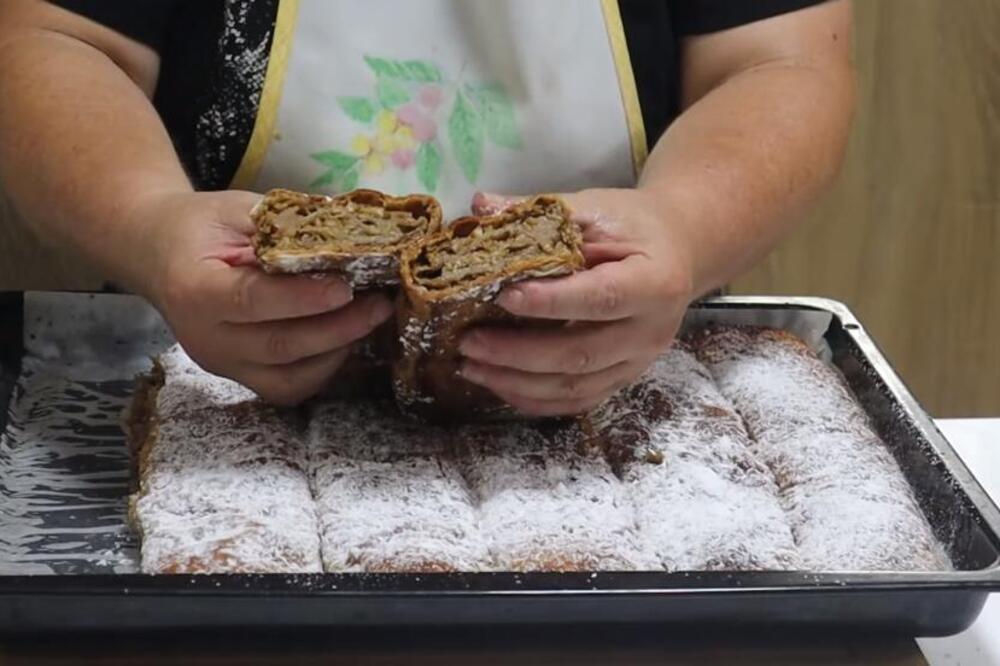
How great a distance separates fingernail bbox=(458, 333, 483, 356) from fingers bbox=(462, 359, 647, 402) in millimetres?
25

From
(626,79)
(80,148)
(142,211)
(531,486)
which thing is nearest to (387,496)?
(531,486)

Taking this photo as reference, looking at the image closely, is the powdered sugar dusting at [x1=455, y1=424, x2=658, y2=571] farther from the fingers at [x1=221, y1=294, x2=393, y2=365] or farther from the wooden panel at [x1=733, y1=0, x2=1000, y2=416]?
the wooden panel at [x1=733, y1=0, x2=1000, y2=416]

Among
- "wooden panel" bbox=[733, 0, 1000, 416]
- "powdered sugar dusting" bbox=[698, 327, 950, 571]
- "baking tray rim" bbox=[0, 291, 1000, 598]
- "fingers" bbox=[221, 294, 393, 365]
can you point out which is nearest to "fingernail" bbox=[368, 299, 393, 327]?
"fingers" bbox=[221, 294, 393, 365]

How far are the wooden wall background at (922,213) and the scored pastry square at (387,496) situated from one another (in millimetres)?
1037

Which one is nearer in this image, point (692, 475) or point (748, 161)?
point (692, 475)

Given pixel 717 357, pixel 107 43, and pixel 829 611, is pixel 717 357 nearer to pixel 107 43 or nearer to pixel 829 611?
pixel 829 611

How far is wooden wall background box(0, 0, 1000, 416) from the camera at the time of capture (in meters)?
2.20

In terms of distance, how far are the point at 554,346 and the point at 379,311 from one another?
0.45 feet

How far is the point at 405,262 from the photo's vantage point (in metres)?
0.98

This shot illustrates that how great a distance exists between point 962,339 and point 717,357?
1.28 m

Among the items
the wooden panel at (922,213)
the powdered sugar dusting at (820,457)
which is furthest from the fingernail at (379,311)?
the wooden panel at (922,213)

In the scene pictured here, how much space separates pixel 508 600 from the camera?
0.90 metres

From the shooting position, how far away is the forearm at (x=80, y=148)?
1.20 m

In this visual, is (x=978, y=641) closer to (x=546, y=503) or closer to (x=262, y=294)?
(x=546, y=503)
